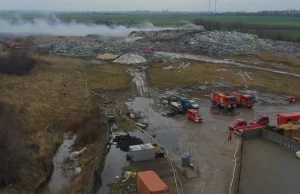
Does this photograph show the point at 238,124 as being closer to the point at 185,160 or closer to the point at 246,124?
the point at 246,124

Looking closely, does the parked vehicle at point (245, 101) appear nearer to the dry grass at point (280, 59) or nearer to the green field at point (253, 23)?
the dry grass at point (280, 59)

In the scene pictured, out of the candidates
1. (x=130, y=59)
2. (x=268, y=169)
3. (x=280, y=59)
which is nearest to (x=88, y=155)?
(x=268, y=169)

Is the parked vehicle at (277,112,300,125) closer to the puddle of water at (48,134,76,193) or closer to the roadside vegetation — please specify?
the roadside vegetation

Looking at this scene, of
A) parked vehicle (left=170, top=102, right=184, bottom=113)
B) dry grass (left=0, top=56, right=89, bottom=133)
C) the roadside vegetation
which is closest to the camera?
the roadside vegetation

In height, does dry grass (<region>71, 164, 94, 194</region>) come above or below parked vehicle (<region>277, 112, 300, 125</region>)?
below

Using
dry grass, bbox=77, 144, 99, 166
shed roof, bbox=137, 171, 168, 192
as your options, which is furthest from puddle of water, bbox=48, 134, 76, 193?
shed roof, bbox=137, 171, 168, 192

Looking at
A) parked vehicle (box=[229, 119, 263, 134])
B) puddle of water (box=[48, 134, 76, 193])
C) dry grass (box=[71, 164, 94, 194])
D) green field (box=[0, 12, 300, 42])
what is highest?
green field (box=[0, 12, 300, 42])
